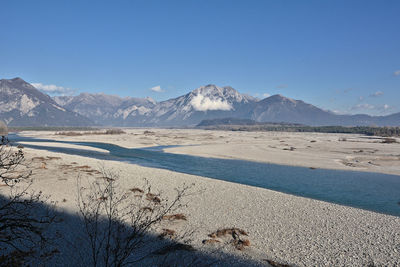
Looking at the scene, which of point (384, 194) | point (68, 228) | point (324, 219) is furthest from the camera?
point (384, 194)

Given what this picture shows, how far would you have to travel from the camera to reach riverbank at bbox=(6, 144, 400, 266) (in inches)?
419

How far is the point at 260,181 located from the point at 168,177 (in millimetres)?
9019

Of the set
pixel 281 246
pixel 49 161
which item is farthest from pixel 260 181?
pixel 49 161

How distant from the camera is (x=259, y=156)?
4328 centimetres

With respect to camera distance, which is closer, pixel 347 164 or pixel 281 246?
pixel 281 246

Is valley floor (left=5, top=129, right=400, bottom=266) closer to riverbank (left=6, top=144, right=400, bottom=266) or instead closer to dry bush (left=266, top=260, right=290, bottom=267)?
riverbank (left=6, top=144, right=400, bottom=266)

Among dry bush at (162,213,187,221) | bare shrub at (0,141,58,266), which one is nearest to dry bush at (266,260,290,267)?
dry bush at (162,213,187,221)

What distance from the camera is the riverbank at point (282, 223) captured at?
419 inches

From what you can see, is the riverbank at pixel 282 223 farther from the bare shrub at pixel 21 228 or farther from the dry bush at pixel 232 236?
the bare shrub at pixel 21 228

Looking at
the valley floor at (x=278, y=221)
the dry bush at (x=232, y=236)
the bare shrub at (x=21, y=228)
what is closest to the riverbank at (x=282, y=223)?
the valley floor at (x=278, y=221)

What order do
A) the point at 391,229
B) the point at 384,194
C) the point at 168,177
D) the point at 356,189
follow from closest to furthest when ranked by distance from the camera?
the point at 391,229 < the point at 384,194 < the point at 356,189 < the point at 168,177

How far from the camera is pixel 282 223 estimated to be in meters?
14.0

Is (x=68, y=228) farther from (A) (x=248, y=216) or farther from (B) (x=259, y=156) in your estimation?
(B) (x=259, y=156)

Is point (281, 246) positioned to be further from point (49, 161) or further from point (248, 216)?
point (49, 161)
